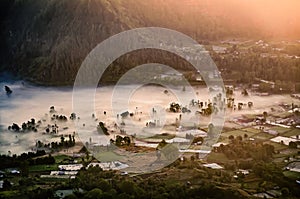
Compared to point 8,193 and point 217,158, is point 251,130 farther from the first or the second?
point 8,193

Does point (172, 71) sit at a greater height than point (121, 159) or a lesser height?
greater

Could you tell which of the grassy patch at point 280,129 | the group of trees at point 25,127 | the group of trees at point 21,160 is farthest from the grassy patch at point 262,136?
the group of trees at point 25,127

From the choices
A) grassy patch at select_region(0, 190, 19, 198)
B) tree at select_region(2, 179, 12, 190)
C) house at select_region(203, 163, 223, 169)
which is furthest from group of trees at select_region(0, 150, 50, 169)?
house at select_region(203, 163, 223, 169)

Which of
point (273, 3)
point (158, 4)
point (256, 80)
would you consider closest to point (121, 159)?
point (256, 80)

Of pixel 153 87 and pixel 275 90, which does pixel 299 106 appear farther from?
pixel 153 87

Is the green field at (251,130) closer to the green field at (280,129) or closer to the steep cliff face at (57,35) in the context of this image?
the green field at (280,129)

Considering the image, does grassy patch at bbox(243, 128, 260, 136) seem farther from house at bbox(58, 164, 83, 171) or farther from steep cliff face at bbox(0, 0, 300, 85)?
steep cliff face at bbox(0, 0, 300, 85)

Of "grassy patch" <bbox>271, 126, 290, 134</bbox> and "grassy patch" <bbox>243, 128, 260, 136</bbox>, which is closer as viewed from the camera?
"grassy patch" <bbox>243, 128, 260, 136</bbox>

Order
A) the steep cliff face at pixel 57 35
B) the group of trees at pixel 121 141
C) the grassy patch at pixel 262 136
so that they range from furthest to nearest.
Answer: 1. the steep cliff face at pixel 57 35
2. the grassy patch at pixel 262 136
3. the group of trees at pixel 121 141
